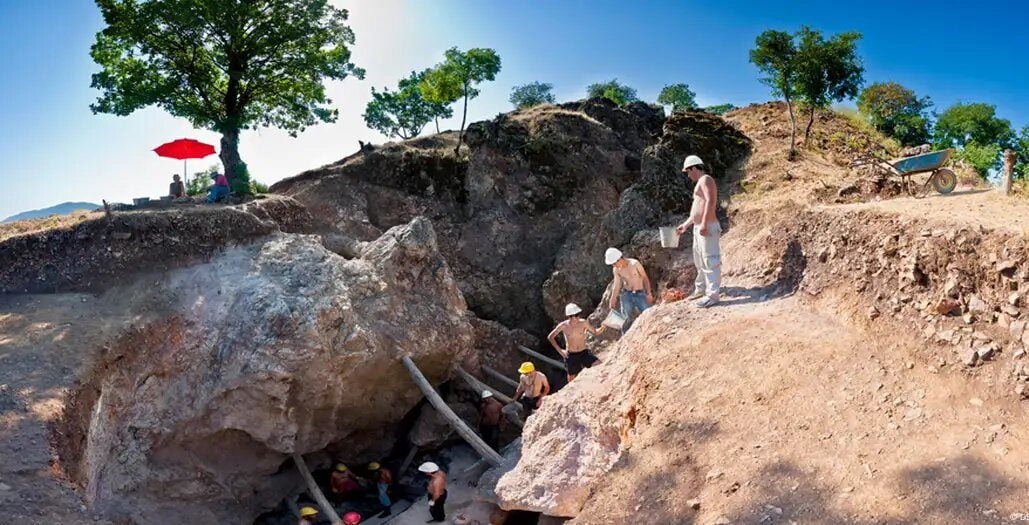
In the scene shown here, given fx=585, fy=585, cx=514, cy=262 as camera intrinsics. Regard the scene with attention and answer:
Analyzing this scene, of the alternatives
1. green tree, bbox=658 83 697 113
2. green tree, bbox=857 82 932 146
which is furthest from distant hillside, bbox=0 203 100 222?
green tree, bbox=658 83 697 113

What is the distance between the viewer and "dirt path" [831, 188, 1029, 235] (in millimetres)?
5668

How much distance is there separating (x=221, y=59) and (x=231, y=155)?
2.74 m

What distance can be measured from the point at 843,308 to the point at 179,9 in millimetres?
16639

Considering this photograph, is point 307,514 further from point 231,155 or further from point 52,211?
point 52,211

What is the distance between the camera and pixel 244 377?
28.8 ft

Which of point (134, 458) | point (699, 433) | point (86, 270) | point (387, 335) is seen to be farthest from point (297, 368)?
point (699, 433)

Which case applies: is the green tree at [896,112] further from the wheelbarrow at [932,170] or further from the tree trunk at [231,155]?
the tree trunk at [231,155]

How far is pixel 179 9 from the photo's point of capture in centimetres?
1516

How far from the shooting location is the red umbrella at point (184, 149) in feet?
47.8

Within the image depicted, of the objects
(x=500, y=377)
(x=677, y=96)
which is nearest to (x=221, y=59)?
(x=500, y=377)

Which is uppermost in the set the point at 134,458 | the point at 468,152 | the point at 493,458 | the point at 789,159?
the point at 468,152

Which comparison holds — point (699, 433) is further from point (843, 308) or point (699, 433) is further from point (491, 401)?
point (491, 401)

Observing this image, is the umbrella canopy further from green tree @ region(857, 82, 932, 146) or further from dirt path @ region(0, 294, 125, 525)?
green tree @ region(857, 82, 932, 146)

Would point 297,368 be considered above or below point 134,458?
above
